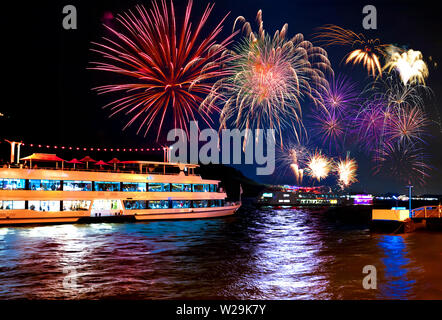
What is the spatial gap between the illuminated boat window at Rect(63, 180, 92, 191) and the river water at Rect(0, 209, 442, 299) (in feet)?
38.7

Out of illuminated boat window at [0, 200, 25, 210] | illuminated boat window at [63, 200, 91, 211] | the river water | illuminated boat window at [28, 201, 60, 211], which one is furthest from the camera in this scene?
illuminated boat window at [63, 200, 91, 211]

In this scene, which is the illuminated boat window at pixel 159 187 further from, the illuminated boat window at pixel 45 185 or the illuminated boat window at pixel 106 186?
the illuminated boat window at pixel 45 185

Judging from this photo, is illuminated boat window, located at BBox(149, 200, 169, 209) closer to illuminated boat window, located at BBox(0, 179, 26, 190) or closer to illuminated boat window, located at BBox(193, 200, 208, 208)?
illuminated boat window, located at BBox(193, 200, 208, 208)

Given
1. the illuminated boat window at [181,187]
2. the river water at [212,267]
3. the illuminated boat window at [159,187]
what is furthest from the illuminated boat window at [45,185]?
the illuminated boat window at [181,187]

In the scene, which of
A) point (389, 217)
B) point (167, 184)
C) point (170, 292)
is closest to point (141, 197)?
point (167, 184)

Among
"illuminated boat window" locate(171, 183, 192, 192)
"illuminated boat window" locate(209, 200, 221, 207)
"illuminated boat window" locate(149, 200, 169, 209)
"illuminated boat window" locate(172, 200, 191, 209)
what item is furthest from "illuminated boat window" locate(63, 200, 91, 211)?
"illuminated boat window" locate(209, 200, 221, 207)

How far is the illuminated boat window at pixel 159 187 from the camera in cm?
4862

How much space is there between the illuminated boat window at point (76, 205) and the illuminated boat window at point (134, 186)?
467 centimetres

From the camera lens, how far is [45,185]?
138 ft

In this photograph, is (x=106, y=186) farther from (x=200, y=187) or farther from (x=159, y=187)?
(x=200, y=187)

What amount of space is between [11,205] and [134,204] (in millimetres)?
13330

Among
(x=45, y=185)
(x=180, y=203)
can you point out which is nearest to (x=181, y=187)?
(x=180, y=203)

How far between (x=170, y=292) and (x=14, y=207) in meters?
31.8

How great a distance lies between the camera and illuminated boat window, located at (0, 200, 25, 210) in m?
39.5
